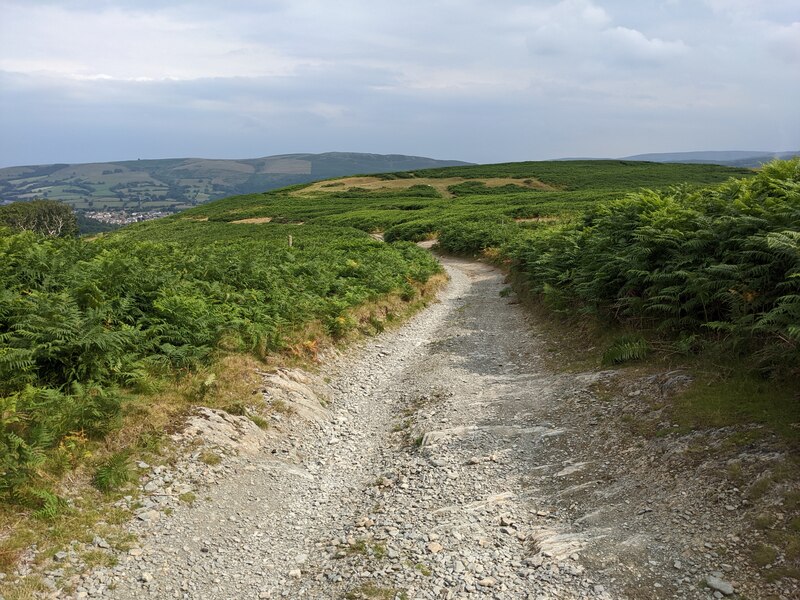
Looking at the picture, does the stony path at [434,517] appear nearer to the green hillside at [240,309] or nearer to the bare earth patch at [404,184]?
the green hillside at [240,309]

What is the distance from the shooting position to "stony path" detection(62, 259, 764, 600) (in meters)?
5.43

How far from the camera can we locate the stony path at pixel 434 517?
17.8 ft

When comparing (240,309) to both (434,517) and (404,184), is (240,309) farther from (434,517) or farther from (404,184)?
(404,184)

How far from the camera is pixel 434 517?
6.85m

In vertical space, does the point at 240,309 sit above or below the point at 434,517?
above

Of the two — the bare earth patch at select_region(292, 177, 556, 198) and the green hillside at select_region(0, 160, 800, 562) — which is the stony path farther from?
the bare earth patch at select_region(292, 177, 556, 198)

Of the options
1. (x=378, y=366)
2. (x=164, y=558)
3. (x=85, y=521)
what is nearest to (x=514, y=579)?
(x=164, y=558)

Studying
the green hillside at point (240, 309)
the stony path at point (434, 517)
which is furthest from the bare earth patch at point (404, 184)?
the stony path at point (434, 517)

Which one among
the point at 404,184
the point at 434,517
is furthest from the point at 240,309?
the point at 404,184

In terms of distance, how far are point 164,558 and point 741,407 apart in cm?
754

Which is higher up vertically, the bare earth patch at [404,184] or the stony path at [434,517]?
the bare earth patch at [404,184]

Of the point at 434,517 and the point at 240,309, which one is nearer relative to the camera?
the point at 434,517

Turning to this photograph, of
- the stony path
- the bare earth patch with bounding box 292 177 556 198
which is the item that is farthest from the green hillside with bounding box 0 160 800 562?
the bare earth patch with bounding box 292 177 556 198

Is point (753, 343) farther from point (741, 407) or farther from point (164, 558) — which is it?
point (164, 558)
